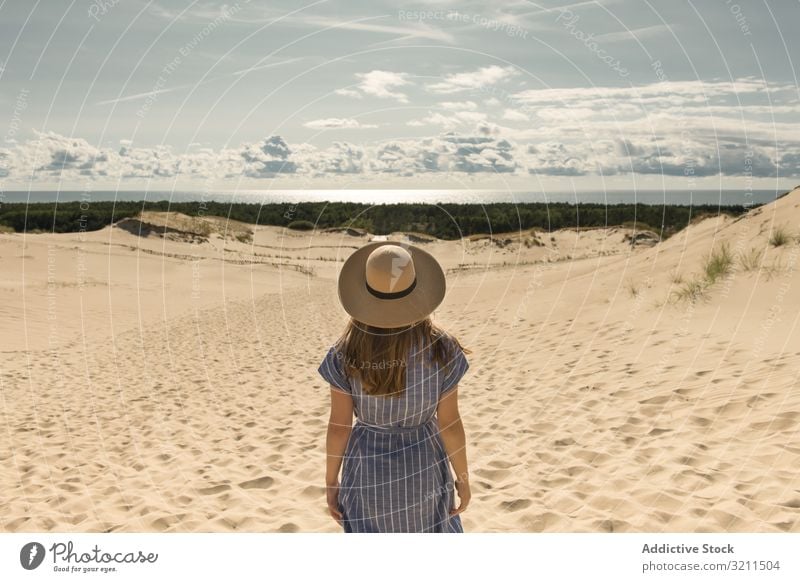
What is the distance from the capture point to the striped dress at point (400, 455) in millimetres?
2865

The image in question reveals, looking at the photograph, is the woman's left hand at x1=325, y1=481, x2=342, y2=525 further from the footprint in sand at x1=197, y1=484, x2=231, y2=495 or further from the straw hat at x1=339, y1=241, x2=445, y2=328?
the footprint in sand at x1=197, y1=484, x2=231, y2=495

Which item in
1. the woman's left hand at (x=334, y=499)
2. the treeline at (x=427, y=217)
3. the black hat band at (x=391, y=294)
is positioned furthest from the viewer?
the treeline at (x=427, y=217)

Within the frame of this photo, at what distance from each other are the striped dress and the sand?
2.01 m

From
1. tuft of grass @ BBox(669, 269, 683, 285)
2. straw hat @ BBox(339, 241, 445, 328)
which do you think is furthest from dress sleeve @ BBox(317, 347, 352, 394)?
tuft of grass @ BBox(669, 269, 683, 285)

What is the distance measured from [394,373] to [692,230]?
19363 millimetres

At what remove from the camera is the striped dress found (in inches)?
113

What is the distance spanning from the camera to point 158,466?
22.2 feet

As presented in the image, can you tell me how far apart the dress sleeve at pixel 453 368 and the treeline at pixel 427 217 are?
24.7 meters

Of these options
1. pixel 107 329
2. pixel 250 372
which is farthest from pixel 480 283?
pixel 250 372

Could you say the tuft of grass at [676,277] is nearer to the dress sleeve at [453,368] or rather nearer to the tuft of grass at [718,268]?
the tuft of grass at [718,268]

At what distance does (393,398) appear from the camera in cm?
286

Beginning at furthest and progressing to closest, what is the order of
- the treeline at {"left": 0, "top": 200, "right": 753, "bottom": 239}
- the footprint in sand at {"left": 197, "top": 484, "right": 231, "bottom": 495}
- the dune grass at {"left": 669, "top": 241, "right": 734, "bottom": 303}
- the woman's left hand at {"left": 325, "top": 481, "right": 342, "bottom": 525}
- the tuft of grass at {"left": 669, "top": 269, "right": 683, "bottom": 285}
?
1. the treeline at {"left": 0, "top": 200, "right": 753, "bottom": 239}
2. the tuft of grass at {"left": 669, "top": 269, "right": 683, "bottom": 285}
3. the dune grass at {"left": 669, "top": 241, "right": 734, "bottom": 303}
4. the footprint in sand at {"left": 197, "top": 484, "right": 231, "bottom": 495}
5. the woman's left hand at {"left": 325, "top": 481, "right": 342, "bottom": 525}

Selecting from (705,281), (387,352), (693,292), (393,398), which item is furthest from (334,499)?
(705,281)

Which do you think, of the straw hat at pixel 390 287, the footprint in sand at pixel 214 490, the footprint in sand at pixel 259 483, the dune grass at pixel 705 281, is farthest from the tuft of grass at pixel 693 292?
Result: the straw hat at pixel 390 287
